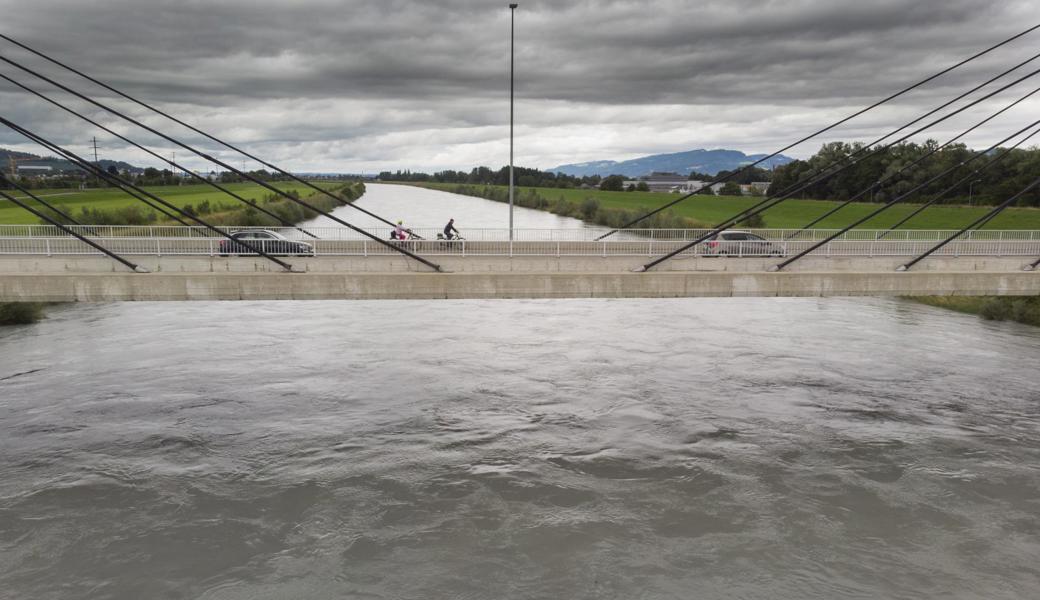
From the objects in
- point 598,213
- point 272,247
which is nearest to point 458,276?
point 272,247

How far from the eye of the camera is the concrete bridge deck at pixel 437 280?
18.5 m

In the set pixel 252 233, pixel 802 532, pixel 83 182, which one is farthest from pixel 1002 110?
pixel 83 182

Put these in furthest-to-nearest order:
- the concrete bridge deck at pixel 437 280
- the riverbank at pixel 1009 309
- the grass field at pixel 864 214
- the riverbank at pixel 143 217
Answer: the grass field at pixel 864 214
the riverbank at pixel 1009 309
the riverbank at pixel 143 217
the concrete bridge deck at pixel 437 280

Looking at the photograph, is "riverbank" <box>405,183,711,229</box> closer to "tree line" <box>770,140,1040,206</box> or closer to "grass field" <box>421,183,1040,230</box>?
"grass field" <box>421,183,1040,230</box>

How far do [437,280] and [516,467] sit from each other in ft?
18.9

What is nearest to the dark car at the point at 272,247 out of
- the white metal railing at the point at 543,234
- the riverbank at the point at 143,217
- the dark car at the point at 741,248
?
the white metal railing at the point at 543,234

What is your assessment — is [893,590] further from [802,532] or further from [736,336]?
[736,336]

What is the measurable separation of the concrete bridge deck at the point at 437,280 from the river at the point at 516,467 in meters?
4.29

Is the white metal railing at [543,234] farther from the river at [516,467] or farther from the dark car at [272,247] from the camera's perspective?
the river at [516,467]

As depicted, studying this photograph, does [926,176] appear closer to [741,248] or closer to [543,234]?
[543,234]

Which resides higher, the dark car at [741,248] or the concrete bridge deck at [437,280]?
the dark car at [741,248]

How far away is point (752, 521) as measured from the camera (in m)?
15.9

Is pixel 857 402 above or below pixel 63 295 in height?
below

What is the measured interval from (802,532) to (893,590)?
2251 millimetres
